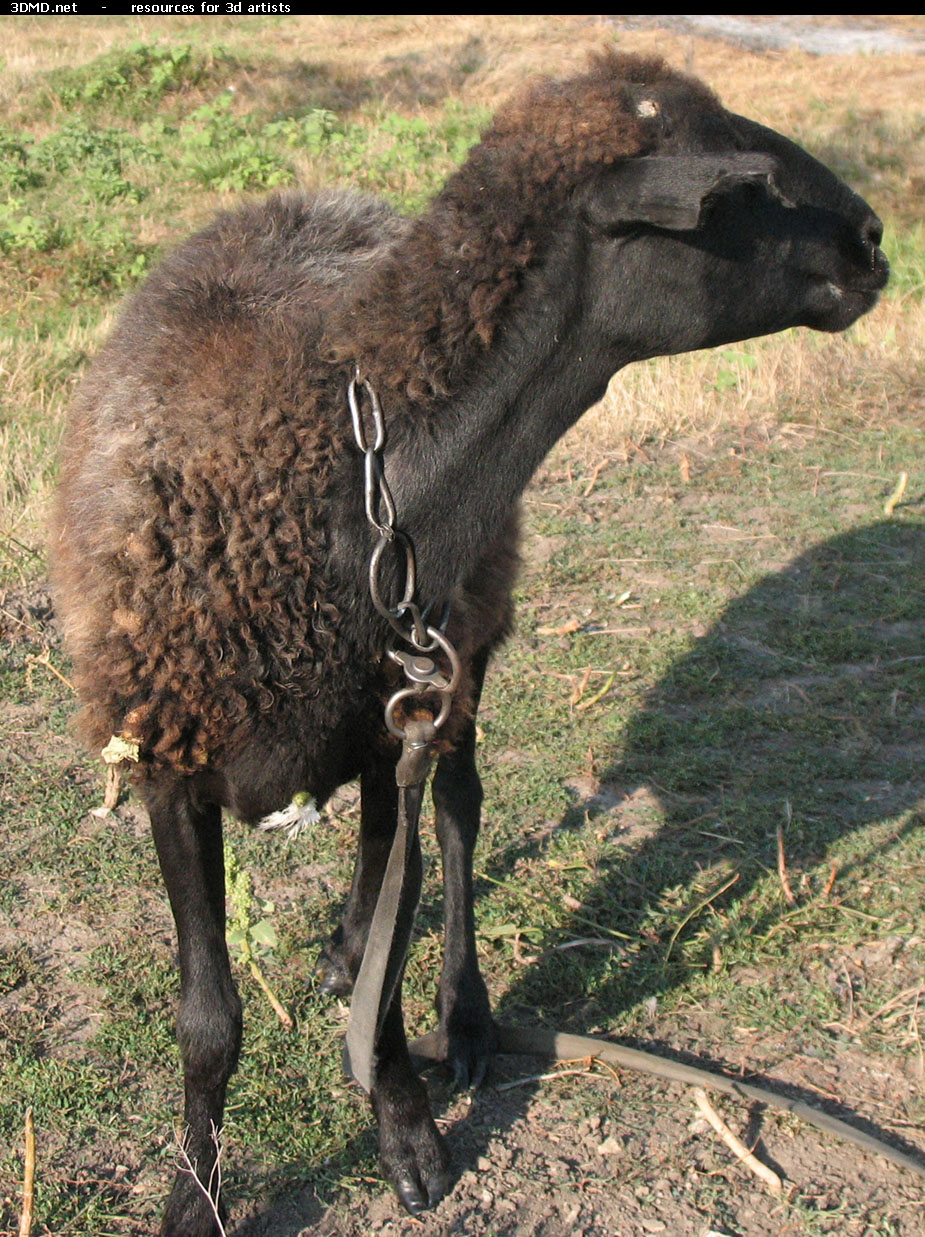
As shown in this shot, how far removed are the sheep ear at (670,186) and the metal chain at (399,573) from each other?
694mm

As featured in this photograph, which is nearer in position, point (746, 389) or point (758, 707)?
point (758, 707)

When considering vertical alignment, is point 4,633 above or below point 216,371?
below

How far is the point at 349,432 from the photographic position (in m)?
2.92

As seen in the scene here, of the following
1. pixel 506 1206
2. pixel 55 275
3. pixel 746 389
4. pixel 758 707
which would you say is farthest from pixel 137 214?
pixel 506 1206

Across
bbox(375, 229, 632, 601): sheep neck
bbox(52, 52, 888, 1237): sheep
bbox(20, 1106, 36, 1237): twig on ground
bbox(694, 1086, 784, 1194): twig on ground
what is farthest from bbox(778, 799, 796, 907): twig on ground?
bbox(20, 1106, 36, 1237): twig on ground

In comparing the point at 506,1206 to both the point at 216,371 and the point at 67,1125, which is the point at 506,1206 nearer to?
the point at 67,1125

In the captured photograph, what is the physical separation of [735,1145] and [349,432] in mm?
2109

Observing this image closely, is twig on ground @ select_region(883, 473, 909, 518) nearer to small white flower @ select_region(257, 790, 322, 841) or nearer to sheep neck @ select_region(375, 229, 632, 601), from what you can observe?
sheep neck @ select_region(375, 229, 632, 601)

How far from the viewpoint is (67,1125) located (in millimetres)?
3354

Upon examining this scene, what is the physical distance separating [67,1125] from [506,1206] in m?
1.19

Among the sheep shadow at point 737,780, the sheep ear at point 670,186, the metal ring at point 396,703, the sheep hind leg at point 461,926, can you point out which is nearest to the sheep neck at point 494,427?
the sheep ear at point 670,186

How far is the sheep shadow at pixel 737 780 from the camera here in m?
3.97

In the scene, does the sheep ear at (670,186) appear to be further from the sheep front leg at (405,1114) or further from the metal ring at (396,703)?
the sheep front leg at (405,1114)

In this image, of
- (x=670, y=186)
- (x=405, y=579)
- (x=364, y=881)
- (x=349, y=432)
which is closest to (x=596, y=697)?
(x=364, y=881)
